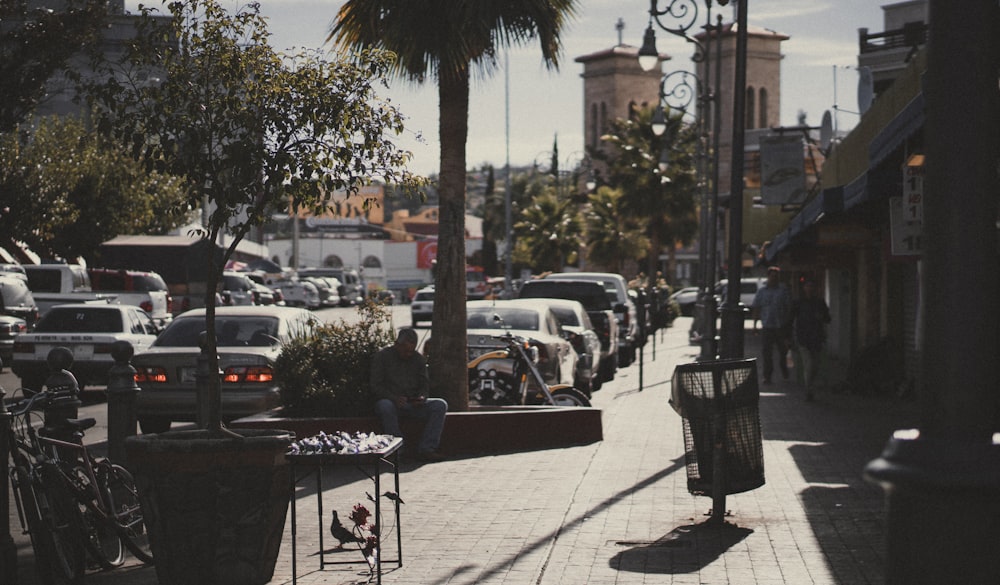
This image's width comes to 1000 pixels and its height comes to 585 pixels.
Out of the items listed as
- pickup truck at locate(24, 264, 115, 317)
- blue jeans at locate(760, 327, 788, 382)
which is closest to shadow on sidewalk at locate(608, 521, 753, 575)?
blue jeans at locate(760, 327, 788, 382)

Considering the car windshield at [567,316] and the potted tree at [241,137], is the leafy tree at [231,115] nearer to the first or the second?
the potted tree at [241,137]

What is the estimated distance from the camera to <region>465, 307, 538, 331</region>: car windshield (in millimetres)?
17516

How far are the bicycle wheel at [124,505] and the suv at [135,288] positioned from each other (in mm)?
23557

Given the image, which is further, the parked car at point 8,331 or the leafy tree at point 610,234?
the leafy tree at point 610,234

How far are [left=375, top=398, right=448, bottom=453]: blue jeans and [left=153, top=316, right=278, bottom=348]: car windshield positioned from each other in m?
3.06

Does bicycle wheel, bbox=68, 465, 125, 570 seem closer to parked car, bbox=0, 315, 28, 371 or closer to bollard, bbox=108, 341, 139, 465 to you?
bollard, bbox=108, 341, 139, 465

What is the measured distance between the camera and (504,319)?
17.7 meters

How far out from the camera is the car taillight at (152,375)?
14.5 metres

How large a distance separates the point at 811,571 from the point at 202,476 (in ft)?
10.9

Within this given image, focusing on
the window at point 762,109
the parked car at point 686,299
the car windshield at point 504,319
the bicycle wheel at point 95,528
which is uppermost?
the window at point 762,109

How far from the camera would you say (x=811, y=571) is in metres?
7.43

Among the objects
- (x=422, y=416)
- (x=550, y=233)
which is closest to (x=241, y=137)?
(x=422, y=416)

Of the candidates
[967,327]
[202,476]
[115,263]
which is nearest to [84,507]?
[202,476]

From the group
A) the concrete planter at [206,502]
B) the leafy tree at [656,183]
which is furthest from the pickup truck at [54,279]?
the leafy tree at [656,183]
